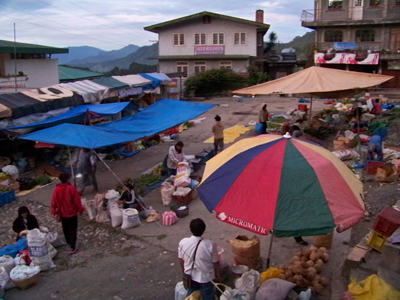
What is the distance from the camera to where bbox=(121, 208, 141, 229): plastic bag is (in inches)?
307

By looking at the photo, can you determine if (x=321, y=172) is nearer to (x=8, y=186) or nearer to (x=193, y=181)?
(x=193, y=181)

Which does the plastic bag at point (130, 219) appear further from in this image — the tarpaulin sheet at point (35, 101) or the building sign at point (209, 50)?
the building sign at point (209, 50)

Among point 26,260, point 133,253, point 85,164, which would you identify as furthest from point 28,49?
point 133,253

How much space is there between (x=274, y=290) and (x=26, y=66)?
18760 millimetres

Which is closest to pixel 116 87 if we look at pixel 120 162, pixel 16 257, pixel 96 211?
pixel 120 162

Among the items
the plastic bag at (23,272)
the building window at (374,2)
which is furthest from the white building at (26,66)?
the building window at (374,2)

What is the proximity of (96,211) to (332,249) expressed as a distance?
509 centimetres

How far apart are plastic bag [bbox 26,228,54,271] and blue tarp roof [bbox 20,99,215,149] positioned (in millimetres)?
2787

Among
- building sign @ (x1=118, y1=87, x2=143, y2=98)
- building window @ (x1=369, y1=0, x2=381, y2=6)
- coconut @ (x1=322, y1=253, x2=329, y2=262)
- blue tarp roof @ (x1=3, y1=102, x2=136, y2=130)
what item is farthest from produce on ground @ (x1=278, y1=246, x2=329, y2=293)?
building window @ (x1=369, y1=0, x2=381, y2=6)

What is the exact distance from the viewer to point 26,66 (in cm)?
1923

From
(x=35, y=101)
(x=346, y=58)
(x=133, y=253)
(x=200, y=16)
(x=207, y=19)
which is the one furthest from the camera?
(x=207, y=19)

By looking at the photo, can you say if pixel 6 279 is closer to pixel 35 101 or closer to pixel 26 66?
pixel 35 101

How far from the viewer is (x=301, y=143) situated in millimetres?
4797

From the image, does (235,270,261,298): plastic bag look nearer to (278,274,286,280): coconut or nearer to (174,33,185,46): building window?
(278,274,286,280): coconut
